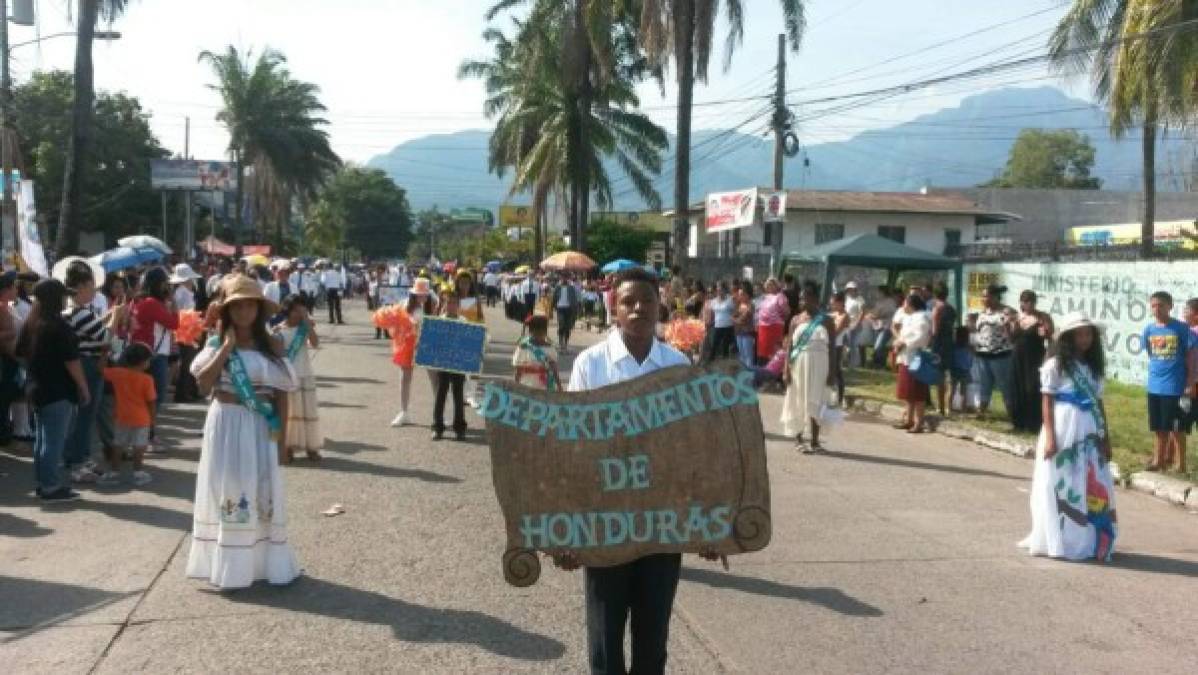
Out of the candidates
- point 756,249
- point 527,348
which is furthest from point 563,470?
point 756,249

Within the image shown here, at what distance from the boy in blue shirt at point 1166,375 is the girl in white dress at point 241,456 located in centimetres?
831

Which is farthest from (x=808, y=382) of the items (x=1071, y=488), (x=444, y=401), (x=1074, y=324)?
(x=1071, y=488)

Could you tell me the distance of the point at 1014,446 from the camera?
12.3 m

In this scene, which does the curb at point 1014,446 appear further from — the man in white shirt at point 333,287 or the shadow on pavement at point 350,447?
the man in white shirt at point 333,287

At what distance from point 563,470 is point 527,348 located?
20.0 feet

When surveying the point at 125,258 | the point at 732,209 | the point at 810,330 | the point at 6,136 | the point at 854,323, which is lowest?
the point at 854,323

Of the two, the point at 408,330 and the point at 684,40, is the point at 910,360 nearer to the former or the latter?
the point at 408,330

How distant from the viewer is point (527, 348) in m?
9.88

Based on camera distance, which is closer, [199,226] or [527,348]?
[527,348]

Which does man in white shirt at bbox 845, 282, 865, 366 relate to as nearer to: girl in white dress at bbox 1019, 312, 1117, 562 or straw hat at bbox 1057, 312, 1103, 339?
straw hat at bbox 1057, 312, 1103, 339

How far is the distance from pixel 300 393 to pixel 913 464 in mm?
6349

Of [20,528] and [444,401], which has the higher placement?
[444,401]

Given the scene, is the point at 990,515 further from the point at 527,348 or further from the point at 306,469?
the point at 306,469

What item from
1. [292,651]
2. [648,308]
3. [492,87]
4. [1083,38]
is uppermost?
[492,87]
